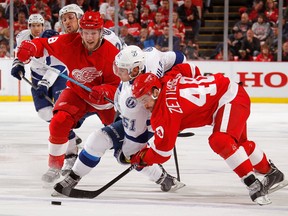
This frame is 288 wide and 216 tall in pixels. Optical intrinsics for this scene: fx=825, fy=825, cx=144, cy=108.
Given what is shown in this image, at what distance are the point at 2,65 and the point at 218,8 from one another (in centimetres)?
282

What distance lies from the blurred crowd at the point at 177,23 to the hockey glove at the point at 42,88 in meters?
4.60

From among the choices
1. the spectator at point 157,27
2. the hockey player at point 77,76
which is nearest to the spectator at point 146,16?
the spectator at point 157,27

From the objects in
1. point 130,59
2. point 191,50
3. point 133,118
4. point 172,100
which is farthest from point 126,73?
point 191,50

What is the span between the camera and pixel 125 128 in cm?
409

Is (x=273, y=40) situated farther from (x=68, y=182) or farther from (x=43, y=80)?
(x=68, y=182)

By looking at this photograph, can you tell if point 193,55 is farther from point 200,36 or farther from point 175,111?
point 175,111

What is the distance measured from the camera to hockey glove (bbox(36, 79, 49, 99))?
224 inches

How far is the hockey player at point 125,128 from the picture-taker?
13.2 ft

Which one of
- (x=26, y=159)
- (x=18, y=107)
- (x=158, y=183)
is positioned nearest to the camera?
(x=158, y=183)

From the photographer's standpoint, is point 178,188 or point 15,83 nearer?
point 178,188

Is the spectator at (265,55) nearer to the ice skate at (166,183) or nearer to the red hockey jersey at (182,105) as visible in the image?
the ice skate at (166,183)

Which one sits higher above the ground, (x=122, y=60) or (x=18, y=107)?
(x=122, y=60)

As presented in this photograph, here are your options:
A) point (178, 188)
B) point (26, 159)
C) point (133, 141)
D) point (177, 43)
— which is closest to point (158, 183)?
point (178, 188)

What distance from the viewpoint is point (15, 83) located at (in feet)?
33.9
